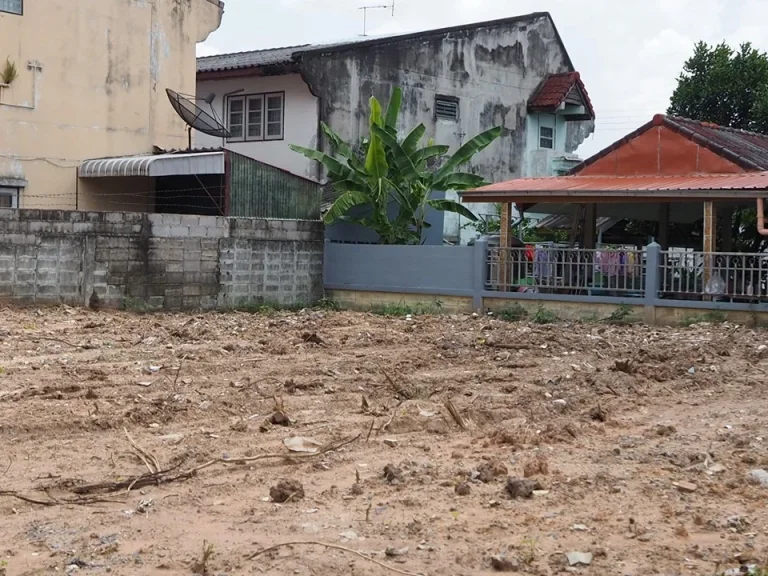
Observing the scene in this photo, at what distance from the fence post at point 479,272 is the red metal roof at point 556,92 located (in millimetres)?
9719

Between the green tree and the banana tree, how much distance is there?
10474 millimetres

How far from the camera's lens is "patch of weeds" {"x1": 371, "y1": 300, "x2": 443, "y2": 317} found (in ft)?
64.6

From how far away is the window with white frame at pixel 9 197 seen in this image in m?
20.4

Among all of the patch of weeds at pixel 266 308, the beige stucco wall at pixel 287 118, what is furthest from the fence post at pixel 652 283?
the beige stucco wall at pixel 287 118

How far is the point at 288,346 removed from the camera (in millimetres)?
13945

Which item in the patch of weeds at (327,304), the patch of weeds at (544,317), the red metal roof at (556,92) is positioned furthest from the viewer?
the red metal roof at (556,92)

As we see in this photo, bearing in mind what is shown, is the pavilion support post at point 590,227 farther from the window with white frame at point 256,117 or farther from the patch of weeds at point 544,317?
the window with white frame at point 256,117

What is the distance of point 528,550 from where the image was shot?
5930 millimetres

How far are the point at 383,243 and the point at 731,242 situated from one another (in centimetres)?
688

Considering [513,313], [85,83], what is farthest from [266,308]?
[85,83]

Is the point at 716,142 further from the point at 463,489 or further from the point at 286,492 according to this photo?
the point at 286,492

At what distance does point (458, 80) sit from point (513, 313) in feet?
31.6

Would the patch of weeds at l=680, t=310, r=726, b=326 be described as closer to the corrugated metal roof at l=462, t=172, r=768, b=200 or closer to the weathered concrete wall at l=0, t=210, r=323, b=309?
the corrugated metal roof at l=462, t=172, r=768, b=200

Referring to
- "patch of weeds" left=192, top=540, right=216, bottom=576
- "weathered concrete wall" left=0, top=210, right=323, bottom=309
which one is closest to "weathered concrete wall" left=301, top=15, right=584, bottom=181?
"weathered concrete wall" left=0, top=210, right=323, bottom=309
